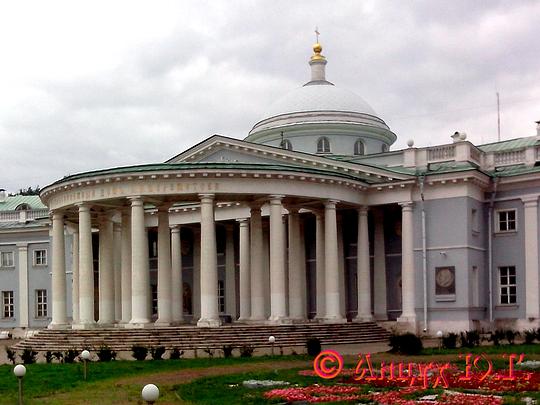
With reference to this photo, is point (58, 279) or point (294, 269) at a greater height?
point (294, 269)

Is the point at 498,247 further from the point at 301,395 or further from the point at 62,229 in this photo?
the point at 301,395

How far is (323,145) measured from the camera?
54.8 m

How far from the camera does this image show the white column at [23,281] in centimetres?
6412

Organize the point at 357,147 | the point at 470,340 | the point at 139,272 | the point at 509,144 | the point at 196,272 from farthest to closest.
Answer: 1. the point at 196,272
2. the point at 357,147
3. the point at 509,144
4. the point at 139,272
5. the point at 470,340

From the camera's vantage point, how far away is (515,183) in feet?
146

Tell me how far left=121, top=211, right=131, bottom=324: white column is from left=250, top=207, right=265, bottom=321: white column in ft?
22.6

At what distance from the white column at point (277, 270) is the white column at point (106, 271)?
34.3 feet

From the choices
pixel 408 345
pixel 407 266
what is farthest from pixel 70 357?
pixel 407 266

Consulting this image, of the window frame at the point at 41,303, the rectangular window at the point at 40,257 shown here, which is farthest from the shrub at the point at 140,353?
the rectangular window at the point at 40,257

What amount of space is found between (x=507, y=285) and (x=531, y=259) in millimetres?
2219

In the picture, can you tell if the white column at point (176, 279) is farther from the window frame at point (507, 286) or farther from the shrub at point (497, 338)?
the window frame at point (507, 286)

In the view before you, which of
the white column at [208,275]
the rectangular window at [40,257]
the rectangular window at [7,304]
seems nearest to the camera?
the white column at [208,275]

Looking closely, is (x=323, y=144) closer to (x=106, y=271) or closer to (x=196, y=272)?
(x=196, y=272)

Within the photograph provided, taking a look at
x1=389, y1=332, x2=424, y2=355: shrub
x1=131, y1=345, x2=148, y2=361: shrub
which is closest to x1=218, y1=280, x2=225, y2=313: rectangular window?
x1=131, y1=345, x2=148, y2=361: shrub
